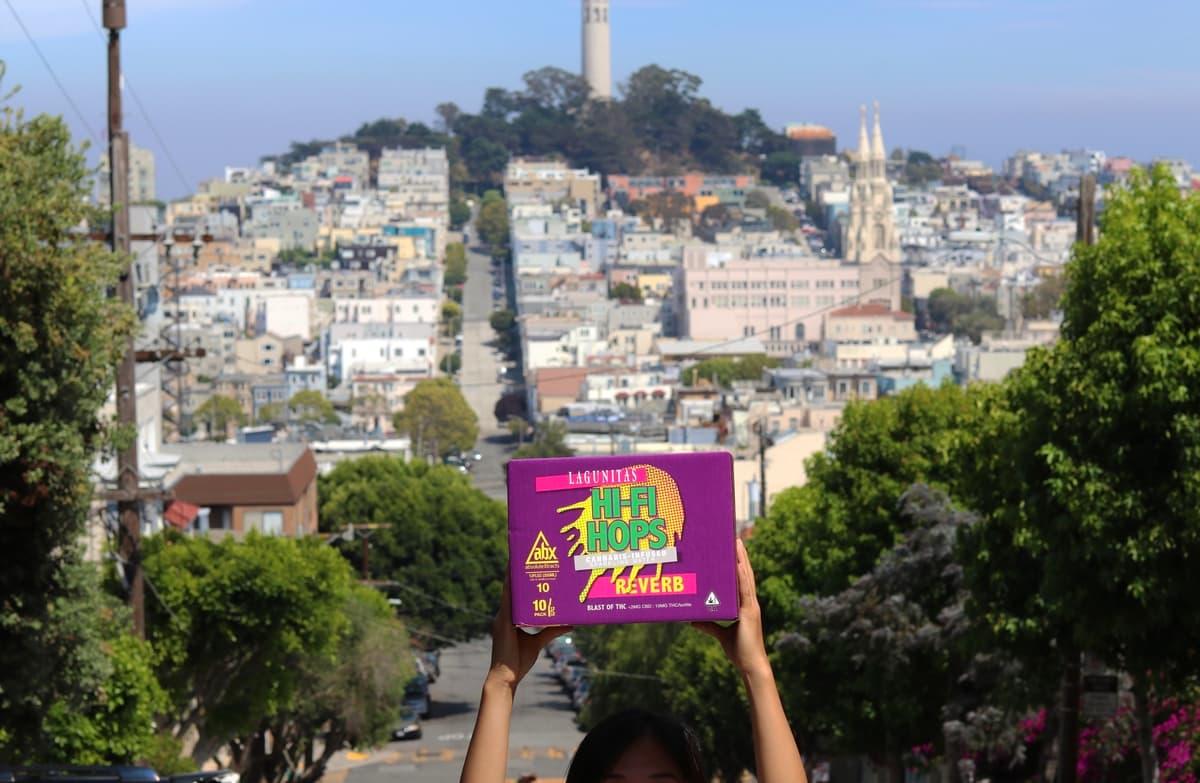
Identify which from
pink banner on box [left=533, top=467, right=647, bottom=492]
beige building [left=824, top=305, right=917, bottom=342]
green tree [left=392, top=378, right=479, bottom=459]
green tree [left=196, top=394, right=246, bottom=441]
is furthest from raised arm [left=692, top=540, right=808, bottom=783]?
beige building [left=824, top=305, right=917, bottom=342]

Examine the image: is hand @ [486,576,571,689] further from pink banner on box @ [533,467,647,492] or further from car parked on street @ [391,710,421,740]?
car parked on street @ [391,710,421,740]

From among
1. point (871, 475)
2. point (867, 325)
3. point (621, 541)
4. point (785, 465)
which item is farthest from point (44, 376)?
point (867, 325)

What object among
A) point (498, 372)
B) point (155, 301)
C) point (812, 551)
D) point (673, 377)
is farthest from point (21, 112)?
point (498, 372)

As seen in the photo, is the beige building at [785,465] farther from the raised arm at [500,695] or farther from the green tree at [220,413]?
the raised arm at [500,695]

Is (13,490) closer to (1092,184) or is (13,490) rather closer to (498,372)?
(1092,184)

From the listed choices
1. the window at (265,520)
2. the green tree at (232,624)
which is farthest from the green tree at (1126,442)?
the window at (265,520)

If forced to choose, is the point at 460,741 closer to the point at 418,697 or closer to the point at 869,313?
the point at 418,697
